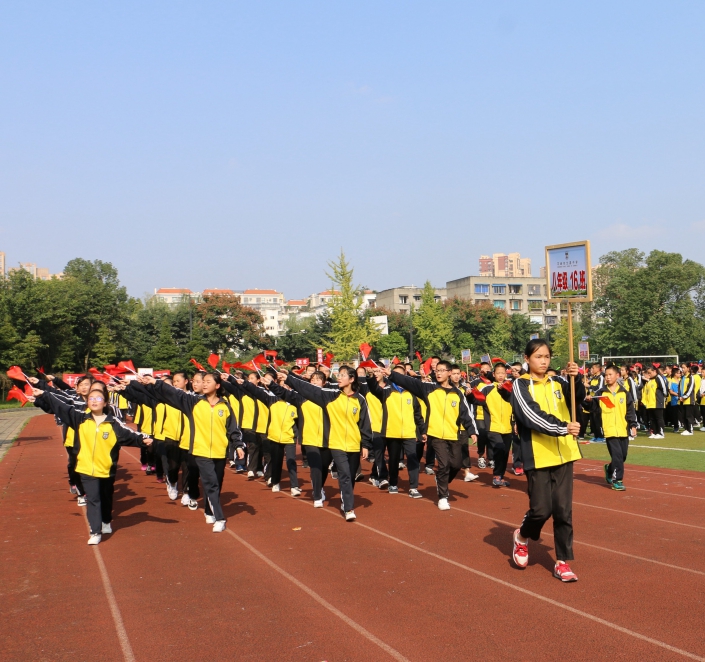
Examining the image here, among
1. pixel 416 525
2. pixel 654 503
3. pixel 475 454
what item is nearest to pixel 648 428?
pixel 475 454

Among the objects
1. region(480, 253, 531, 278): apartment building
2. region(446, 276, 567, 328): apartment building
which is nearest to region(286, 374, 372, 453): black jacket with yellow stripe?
region(446, 276, 567, 328): apartment building

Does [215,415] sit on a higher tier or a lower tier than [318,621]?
higher

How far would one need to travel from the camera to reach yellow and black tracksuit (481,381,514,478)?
1168 cm

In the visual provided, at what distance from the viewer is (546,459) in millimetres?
6281

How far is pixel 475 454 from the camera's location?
16734 mm

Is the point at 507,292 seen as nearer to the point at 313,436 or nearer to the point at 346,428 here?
the point at 313,436

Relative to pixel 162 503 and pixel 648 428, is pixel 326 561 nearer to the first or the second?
pixel 162 503

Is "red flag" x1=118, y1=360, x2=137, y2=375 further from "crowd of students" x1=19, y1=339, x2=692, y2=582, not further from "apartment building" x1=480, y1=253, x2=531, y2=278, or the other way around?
"apartment building" x1=480, y1=253, x2=531, y2=278

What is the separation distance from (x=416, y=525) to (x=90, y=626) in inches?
164

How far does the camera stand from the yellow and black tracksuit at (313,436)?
32.3 ft

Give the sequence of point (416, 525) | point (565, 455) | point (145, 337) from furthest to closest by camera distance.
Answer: point (145, 337) < point (416, 525) < point (565, 455)

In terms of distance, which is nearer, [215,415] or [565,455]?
[565,455]

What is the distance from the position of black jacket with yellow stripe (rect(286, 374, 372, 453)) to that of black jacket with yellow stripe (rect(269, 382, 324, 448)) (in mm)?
352

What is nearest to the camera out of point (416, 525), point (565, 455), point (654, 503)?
point (565, 455)
